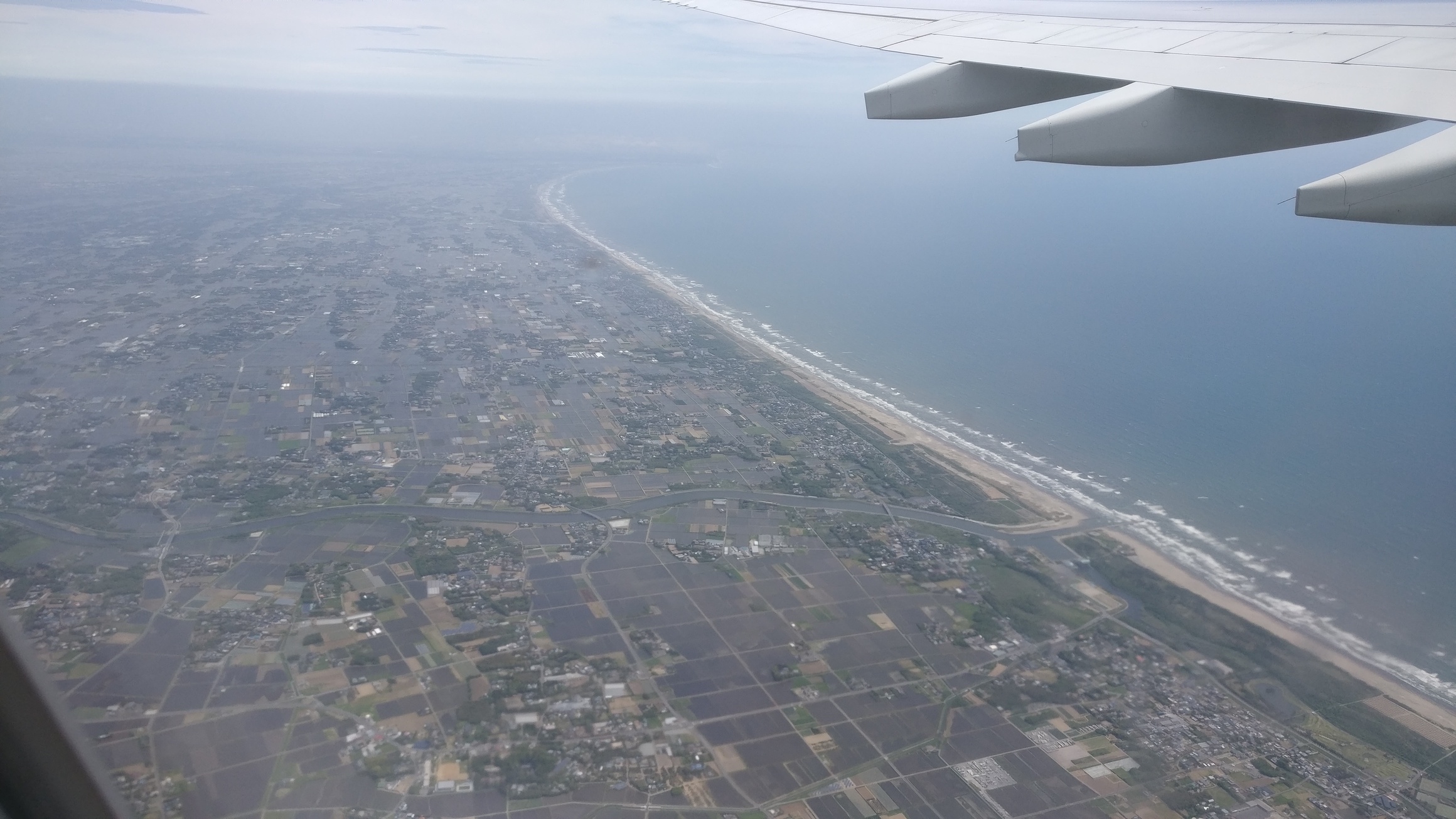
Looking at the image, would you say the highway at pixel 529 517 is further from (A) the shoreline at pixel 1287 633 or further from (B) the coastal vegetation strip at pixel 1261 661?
(B) the coastal vegetation strip at pixel 1261 661

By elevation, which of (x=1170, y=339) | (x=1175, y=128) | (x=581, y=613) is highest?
(x=1175, y=128)

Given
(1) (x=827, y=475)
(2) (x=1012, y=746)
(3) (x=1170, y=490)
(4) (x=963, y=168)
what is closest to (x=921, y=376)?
(3) (x=1170, y=490)

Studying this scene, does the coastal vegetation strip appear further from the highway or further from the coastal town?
the highway

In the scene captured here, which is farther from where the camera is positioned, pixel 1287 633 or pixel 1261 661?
pixel 1287 633

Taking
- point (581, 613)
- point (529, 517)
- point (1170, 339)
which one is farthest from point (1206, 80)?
point (1170, 339)

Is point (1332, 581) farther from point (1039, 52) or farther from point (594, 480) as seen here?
point (1039, 52)

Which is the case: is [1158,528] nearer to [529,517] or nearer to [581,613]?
[581,613]
